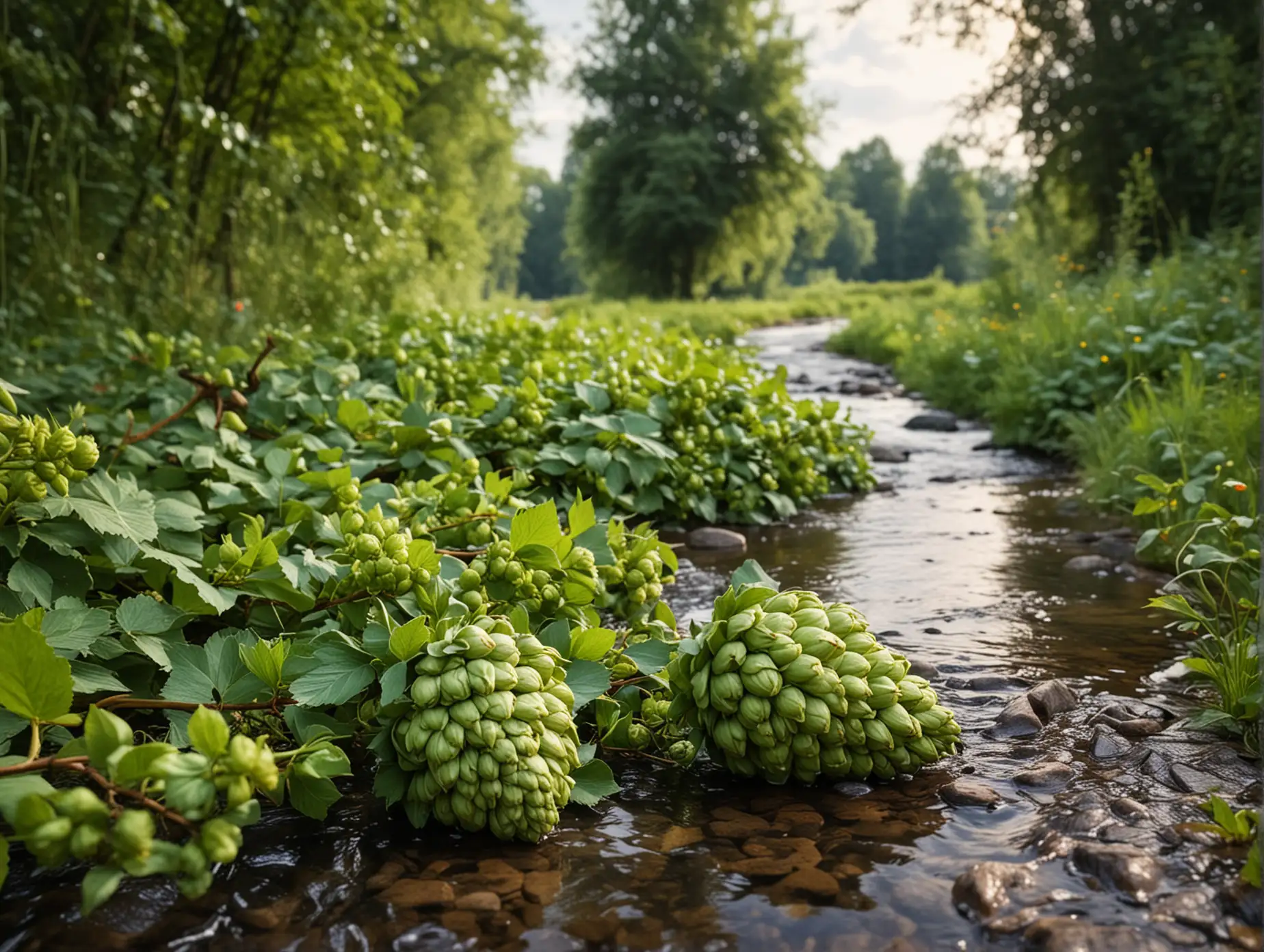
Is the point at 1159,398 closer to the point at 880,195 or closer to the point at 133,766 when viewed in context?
the point at 133,766

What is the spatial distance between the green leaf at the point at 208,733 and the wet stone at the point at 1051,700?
1.67 m

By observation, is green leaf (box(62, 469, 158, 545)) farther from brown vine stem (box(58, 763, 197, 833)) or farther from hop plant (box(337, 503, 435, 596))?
brown vine stem (box(58, 763, 197, 833))

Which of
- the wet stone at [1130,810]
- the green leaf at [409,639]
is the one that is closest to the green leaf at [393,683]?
the green leaf at [409,639]

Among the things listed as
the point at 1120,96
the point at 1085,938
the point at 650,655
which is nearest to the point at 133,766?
the point at 650,655

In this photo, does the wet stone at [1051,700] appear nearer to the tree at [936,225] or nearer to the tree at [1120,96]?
the tree at [1120,96]

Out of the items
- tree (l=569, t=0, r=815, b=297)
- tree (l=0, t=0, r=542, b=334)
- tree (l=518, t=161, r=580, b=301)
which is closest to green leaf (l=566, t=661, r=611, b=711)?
tree (l=0, t=0, r=542, b=334)

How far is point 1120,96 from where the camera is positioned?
13398 millimetres

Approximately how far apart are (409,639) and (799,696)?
27.0 inches

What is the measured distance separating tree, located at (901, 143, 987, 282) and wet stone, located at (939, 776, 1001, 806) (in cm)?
7731

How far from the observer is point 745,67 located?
3238 cm

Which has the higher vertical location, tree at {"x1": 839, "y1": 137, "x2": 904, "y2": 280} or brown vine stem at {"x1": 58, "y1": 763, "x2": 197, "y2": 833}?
tree at {"x1": 839, "y1": 137, "x2": 904, "y2": 280}

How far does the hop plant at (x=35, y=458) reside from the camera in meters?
1.59

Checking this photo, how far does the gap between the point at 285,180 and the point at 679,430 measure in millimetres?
4459

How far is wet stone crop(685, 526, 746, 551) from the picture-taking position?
3859 millimetres
